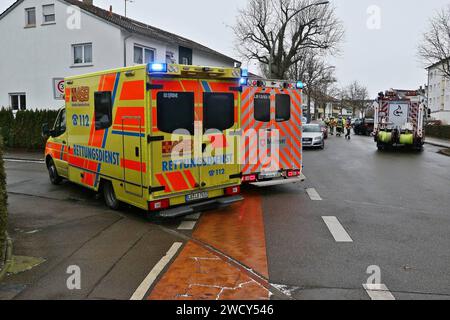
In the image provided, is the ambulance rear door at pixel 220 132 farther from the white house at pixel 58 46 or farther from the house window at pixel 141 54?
the house window at pixel 141 54

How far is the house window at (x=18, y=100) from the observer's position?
86.5 feet

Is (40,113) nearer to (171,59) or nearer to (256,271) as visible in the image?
(171,59)

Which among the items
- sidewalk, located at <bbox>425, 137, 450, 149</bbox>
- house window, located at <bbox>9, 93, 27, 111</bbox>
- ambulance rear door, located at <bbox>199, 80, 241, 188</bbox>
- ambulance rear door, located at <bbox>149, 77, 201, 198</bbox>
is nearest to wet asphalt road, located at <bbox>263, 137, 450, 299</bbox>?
ambulance rear door, located at <bbox>199, 80, 241, 188</bbox>

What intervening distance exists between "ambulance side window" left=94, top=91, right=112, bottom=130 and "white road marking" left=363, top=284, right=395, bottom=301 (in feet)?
18.1

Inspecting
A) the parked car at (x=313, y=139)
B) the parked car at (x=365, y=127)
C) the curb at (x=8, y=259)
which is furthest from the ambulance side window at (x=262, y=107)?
the parked car at (x=365, y=127)

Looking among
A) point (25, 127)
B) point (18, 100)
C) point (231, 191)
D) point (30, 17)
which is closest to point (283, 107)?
point (231, 191)

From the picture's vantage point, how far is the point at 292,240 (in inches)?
275

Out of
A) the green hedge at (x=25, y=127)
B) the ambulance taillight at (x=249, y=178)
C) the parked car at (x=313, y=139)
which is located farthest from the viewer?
the parked car at (x=313, y=139)

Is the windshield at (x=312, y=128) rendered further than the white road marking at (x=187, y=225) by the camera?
Yes

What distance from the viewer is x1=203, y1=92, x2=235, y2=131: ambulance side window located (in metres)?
8.29

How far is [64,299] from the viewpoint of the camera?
4.76m

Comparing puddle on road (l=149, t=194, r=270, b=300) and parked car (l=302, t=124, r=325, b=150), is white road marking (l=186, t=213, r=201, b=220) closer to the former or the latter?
puddle on road (l=149, t=194, r=270, b=300)

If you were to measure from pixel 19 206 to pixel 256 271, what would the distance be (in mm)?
6205
